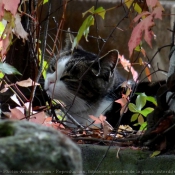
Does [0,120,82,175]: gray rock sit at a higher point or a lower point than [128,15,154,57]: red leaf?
lower

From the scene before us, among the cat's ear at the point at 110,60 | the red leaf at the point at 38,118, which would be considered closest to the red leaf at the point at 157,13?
the red leaf at the point at 38,118

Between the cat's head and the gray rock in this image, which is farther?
the cat's head

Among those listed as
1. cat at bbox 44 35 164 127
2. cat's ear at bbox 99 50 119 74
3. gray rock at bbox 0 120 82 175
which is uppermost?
→ gray rock at bbox 0 120 82 175

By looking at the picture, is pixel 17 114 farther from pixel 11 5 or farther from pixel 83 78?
pixel 83 78

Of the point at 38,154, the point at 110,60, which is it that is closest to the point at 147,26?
the point at 38,154

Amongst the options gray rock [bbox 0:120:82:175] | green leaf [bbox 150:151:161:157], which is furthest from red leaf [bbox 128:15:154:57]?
gray rock [bbox 0:120:82:175]

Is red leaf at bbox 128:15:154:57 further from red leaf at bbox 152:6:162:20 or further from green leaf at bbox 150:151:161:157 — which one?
green leaf at bbox 150:151:161:157

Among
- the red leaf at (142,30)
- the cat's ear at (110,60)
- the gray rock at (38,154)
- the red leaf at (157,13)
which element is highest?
the red leaf at (157,13)

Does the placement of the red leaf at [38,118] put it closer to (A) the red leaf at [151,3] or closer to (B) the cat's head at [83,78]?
(A) the red leaf at [151,3]

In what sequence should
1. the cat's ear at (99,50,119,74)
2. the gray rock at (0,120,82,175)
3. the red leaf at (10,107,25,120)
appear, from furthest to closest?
the cat's ear at (99,50,119,74)
the red leaf at (10,107,25,120)
the gray rock at (0,120,82,175)

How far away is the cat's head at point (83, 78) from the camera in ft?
7.93

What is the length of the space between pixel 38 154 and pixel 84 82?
1920 millimetres

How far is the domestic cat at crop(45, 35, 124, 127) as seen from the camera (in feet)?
7.94

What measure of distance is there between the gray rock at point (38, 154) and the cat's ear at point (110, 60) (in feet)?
5.71
